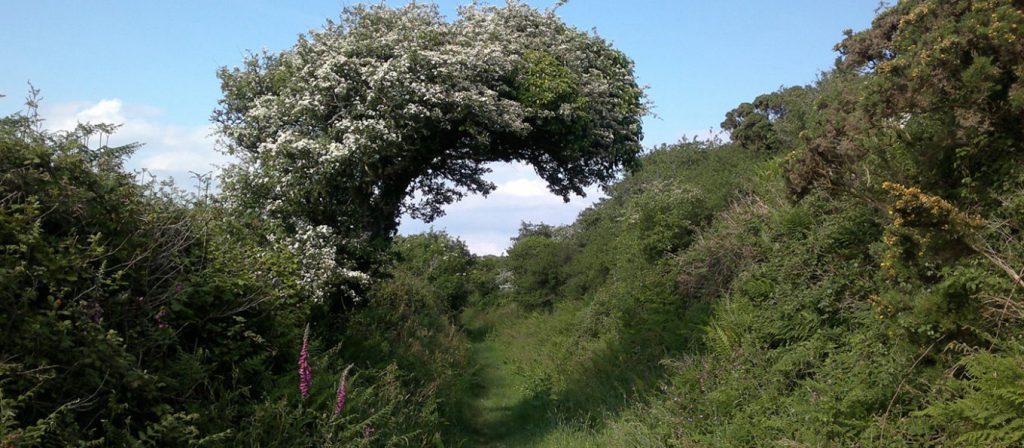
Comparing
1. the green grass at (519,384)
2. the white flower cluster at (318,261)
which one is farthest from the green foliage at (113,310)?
the green grass at (519,384)

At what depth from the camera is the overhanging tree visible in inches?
464

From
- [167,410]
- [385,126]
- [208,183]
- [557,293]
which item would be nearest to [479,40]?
[385,126]

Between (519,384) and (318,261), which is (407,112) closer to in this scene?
(318,261)

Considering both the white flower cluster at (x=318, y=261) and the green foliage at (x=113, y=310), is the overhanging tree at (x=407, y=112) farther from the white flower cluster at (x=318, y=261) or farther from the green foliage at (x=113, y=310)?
the green foliage at (x=113, y=310)

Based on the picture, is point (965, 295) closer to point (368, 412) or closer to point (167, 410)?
point (368, 412)

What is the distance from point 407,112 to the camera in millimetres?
11547

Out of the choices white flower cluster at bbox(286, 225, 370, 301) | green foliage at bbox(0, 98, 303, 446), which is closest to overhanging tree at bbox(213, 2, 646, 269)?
white flower cluster at bbox(286, 225, 370, 301)

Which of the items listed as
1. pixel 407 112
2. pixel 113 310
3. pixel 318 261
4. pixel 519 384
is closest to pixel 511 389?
pixel 519 384

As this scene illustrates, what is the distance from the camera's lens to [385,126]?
11.5 meters

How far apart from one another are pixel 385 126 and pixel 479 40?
2.85 metres

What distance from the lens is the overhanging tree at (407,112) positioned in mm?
11797

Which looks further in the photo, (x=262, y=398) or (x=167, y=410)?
(x=262, y=398)

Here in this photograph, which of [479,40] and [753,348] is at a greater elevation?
[479,40]

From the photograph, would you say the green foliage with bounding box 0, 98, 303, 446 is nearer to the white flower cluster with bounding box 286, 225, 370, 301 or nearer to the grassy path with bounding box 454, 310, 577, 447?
the white flower cluster with bounding box 286, 225, 370, 301
